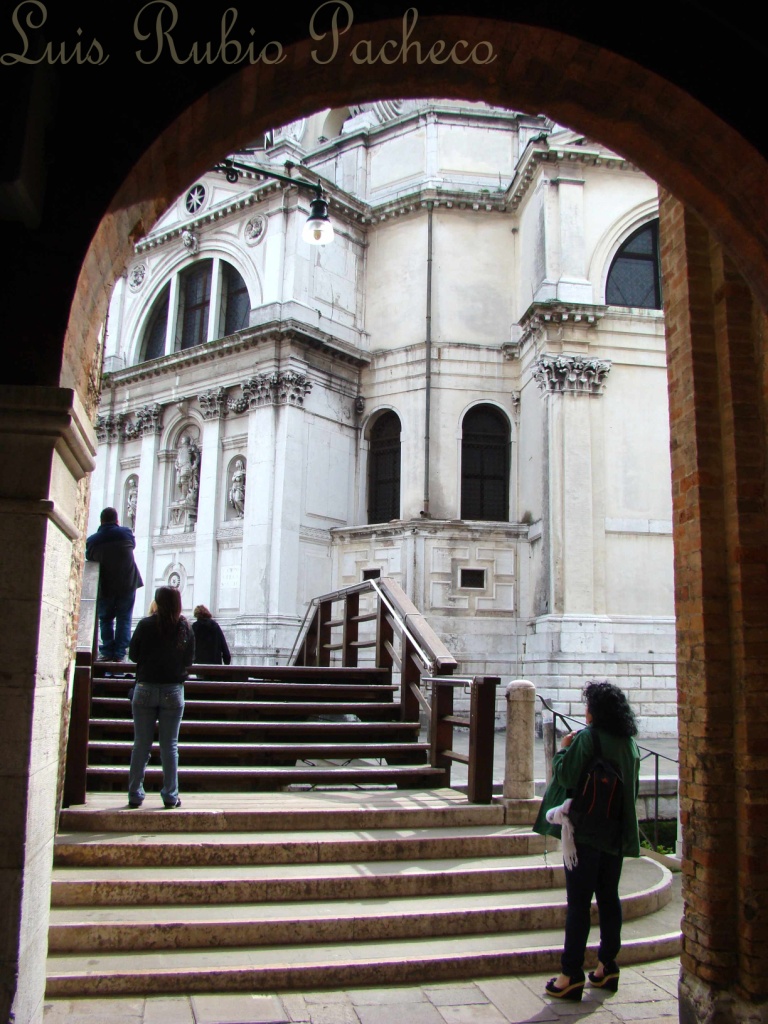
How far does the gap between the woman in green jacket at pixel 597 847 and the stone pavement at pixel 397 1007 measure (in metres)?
0.18

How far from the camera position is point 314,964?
5297 millimetres

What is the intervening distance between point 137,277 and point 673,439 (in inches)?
950

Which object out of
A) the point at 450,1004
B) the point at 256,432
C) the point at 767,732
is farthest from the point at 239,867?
the point at 256,432

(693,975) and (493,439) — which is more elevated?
(493,439)

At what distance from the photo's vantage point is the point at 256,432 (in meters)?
21.9

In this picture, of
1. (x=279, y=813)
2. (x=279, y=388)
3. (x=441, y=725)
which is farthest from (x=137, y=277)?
(x=279, y=813)

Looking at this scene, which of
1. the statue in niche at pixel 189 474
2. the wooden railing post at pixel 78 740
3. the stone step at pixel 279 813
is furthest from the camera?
the statue in niche at pixel 189 474

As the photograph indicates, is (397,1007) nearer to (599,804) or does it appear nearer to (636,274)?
(599,804)

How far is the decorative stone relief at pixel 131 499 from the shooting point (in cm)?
2548

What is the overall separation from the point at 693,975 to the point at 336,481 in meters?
18.3

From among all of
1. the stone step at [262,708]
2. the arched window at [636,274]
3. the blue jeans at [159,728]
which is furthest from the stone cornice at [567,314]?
the blue jeans at [159,728]

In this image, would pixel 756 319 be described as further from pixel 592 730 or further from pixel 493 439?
pixel 493 439

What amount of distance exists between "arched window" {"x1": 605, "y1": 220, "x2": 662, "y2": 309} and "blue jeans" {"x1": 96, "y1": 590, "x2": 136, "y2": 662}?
15016 millimetres

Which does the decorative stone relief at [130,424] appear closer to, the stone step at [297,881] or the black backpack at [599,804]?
the stone step at [297,881]
